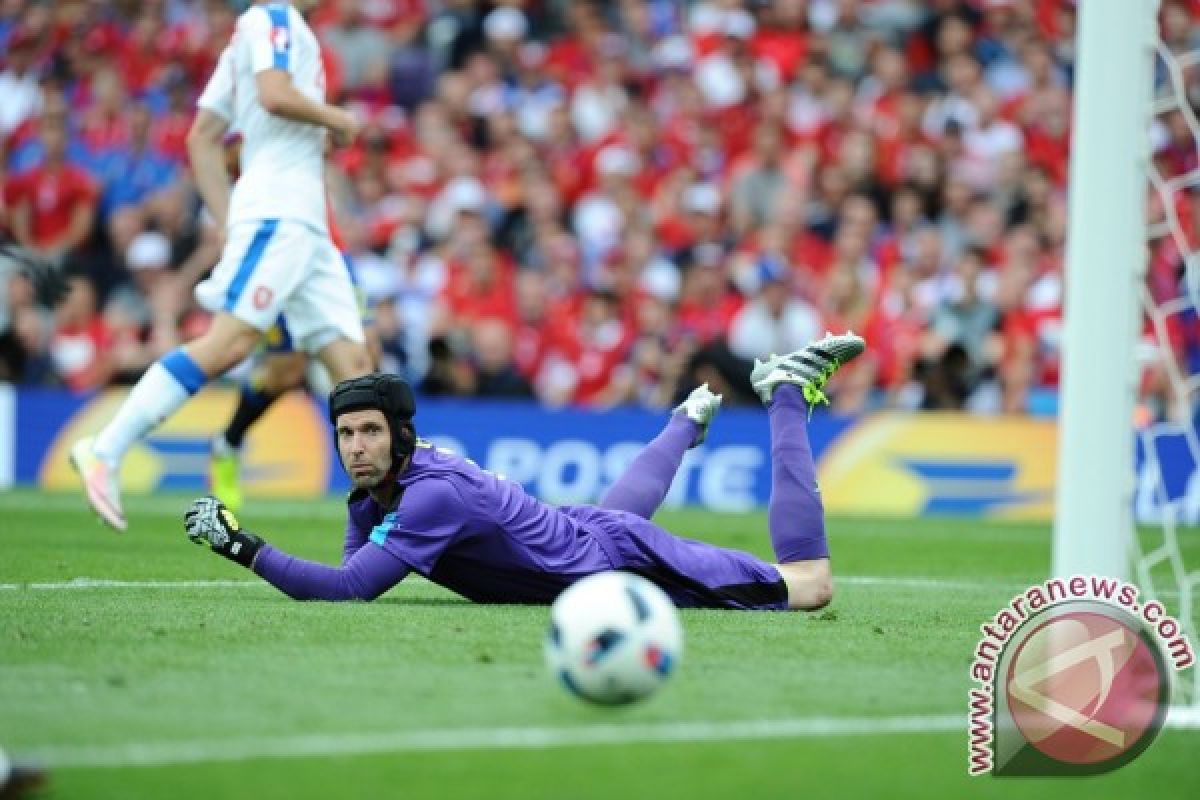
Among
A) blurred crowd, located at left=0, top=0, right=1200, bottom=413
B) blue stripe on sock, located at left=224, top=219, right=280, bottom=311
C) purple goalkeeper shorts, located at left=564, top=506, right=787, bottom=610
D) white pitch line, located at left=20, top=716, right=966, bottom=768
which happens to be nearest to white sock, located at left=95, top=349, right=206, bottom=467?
blue stripe on sock, located at left=224, top=219, right=280, bottom=311

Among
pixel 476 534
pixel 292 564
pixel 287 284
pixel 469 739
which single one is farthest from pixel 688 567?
pixel 287 284

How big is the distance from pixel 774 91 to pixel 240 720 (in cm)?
1508

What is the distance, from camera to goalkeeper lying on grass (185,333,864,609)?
279 inches

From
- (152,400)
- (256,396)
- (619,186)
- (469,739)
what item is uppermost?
(619,186)

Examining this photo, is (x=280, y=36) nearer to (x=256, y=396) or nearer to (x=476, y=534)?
(x=256, y=396)

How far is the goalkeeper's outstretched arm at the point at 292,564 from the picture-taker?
6.98 m

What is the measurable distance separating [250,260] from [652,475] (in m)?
2.67

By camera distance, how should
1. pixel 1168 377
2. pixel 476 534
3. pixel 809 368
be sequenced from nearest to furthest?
pixel 476 534 < pixel 809 368 < pixel 1168 377

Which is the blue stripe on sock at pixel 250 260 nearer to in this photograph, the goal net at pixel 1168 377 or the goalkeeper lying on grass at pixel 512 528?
the goalkeeper lying on grass at pixel 512 528

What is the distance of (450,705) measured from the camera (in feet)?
17.1

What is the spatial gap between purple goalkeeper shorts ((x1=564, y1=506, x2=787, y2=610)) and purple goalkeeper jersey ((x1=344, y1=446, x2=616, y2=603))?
0.06 metres

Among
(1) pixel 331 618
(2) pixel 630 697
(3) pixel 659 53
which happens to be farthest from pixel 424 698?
(3) pixel 659 53

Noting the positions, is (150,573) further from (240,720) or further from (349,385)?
(240,720)

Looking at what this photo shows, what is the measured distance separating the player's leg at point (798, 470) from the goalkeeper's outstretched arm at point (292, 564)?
1.49 meters
